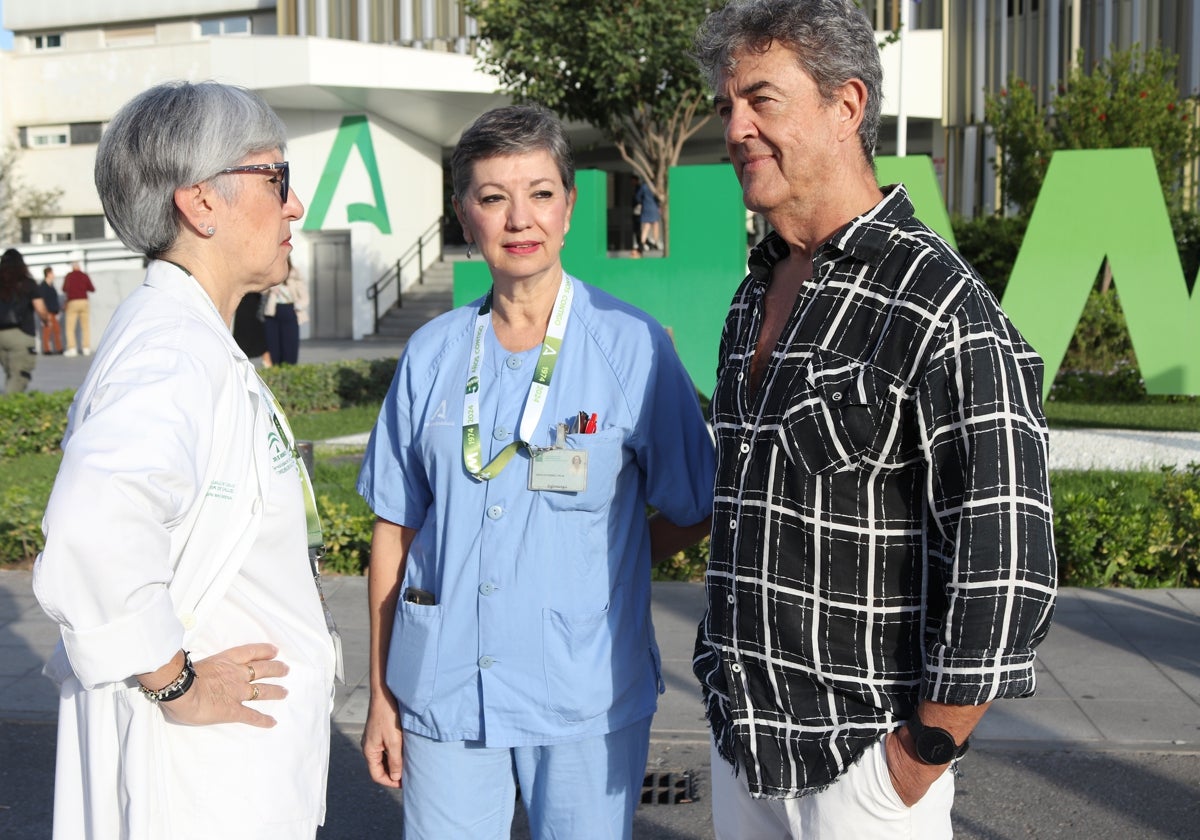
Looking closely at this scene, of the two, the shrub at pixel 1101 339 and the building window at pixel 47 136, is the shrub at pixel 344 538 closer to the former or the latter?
the shrub at pixel 1101 339

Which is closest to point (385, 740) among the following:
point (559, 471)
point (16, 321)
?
point (559, 471)

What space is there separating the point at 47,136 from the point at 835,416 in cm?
3996

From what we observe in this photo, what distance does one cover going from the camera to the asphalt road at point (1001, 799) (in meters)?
4.08

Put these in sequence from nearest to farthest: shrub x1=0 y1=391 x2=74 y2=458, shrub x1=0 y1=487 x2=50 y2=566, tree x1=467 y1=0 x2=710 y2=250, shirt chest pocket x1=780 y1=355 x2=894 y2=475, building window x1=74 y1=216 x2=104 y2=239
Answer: shirt chest pocket x1=780 y1=355 x2=894 y2=475 → shrub x1=0 y1=487 x2=50 y2=566 → shrub x1=0 y1=391 x2=74 y2=458 → tree x1=467 y1=0 x2=710 y2=250 → building window x1=74 y1=216 x2=104 y2=239

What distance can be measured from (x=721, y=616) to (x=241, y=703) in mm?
859

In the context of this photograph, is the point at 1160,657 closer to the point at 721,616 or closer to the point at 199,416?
the point at 721,616

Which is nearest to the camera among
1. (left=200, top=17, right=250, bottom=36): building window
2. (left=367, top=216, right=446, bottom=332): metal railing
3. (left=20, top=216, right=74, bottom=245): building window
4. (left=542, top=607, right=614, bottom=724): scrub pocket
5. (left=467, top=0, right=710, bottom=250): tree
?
(left=542, top=607, right=614, bottom=724): scrub pocket

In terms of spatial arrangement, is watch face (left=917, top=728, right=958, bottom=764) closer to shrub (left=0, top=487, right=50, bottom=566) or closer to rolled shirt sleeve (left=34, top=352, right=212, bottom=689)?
rolled shirt sleeve (left=34, top=352, right=212, bottom=689)

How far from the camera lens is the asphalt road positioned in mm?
4082

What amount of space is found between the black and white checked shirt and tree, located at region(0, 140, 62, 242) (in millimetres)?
37706

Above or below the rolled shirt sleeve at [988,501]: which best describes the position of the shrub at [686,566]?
below

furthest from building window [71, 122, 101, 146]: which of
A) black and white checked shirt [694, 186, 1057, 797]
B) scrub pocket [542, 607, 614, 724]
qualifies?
black and white checked shirt [694, 186, 1057, 797]

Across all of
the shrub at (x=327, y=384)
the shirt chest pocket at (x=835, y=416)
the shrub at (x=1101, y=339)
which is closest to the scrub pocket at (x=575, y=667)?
the shirt chest pocket at (x=835, y=416)

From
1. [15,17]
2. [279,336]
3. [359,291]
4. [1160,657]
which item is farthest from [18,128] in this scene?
[1160,657]
